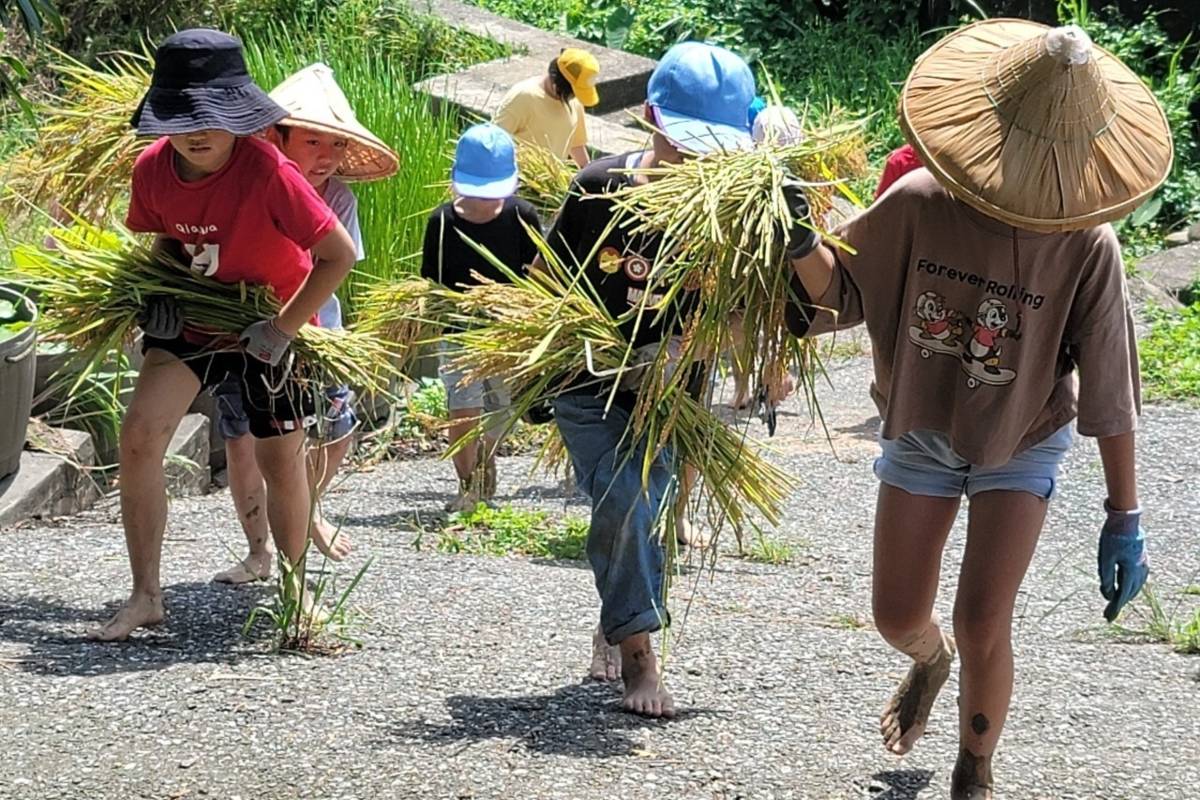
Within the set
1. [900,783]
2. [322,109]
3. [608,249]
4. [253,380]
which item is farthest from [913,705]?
[322,109]

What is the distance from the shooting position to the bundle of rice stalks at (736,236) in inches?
144

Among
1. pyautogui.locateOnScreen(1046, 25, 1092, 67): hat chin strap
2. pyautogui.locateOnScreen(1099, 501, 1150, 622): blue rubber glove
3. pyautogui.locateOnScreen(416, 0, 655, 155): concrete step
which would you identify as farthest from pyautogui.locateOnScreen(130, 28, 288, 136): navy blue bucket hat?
pyautogui.locateOnScreen(416, 0, 655, 155): concrete step

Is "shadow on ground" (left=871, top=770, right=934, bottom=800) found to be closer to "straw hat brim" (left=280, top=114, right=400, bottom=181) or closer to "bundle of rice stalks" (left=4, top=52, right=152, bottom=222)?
"straw hat brim" (left=280, top=114, right=400, bottom=181)

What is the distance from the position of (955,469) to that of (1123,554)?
39cm

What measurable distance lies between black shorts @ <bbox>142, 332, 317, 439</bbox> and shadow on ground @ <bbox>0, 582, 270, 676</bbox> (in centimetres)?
55

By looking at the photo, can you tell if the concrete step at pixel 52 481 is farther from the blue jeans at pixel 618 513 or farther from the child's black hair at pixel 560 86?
the child's black hair at pixel 560 86

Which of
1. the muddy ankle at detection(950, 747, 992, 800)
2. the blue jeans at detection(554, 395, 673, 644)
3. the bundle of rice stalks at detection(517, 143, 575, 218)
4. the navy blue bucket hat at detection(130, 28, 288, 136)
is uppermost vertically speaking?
the navy blue bucket hat at detection(130, 28, 288, 136)

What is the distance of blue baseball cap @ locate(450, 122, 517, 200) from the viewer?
6.35 metres

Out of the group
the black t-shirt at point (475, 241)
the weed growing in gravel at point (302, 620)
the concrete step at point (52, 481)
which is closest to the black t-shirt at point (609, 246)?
the weed growing in gravel at point (302, 620)

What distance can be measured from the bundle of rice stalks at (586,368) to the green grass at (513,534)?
195 cm

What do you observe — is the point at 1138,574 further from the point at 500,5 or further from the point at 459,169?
the point at 500,5

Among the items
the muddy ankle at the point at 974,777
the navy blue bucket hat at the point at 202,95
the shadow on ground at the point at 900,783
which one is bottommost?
the shadow on ground at the point at 900,783

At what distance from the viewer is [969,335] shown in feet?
11.8

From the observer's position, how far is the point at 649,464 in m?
4.04
